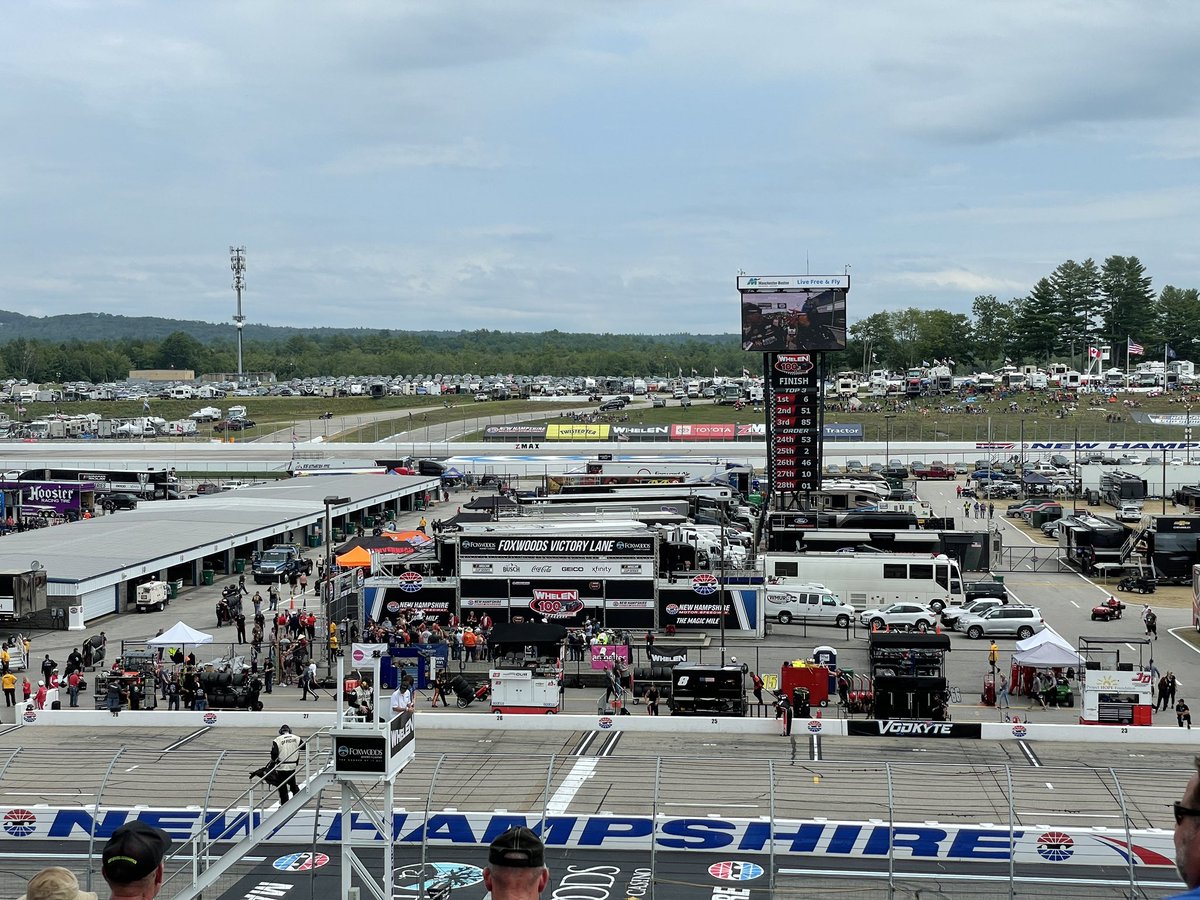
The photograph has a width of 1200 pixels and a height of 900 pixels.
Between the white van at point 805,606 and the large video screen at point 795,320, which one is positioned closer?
the white van at point 805,606

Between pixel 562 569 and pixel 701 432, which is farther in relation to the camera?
pixel 701 432

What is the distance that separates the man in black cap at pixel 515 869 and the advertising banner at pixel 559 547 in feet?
97.4

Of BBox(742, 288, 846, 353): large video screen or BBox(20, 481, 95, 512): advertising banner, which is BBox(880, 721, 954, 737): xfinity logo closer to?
BBox(742, 288, 846, 353): large video screen

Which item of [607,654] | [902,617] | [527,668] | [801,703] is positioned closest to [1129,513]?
[902,617]

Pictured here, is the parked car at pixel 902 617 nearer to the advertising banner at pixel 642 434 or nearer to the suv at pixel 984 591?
the suv at pixel 984 591

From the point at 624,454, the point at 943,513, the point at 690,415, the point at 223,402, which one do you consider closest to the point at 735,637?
the point at 943,513

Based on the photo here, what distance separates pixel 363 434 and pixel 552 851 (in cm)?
10803

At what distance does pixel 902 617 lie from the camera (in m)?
36.5

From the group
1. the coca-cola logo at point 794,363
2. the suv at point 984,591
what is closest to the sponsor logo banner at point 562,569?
the suv at point 984,591

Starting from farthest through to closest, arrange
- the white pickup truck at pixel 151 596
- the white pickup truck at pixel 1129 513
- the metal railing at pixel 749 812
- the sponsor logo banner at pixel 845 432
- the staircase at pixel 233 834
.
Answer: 1. the sponsor logo banner at pixel 845 432
2. the white pickup truck at pixel 1129 513
3. the white pickup truck at pixel 151 596
4. the metal railing at pixel 749 812
5. the staircase at pixel 233 834

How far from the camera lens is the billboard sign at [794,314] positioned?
56.4 m

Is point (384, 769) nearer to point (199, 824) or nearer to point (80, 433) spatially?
point (199, 824)

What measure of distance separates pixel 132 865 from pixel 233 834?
42.5 feet

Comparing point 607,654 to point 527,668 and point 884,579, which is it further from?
point 884,579
